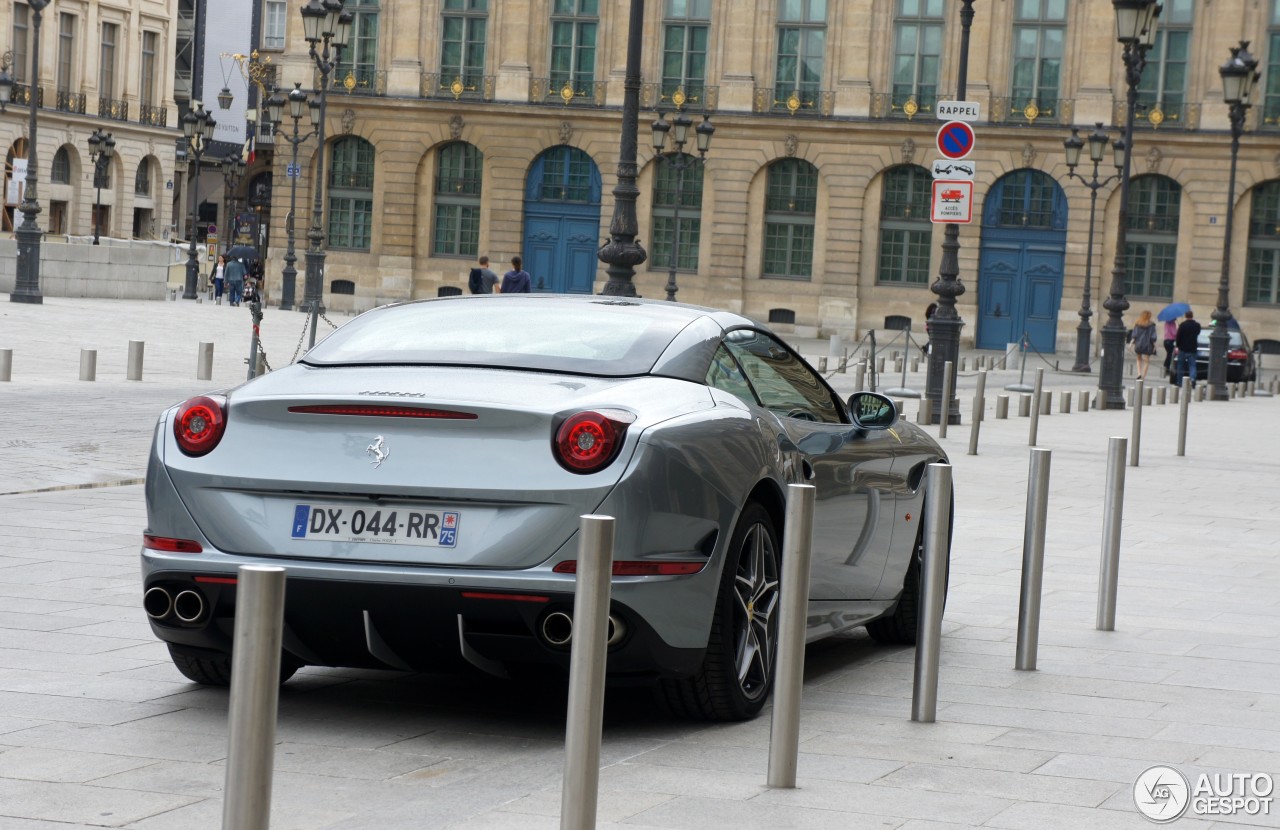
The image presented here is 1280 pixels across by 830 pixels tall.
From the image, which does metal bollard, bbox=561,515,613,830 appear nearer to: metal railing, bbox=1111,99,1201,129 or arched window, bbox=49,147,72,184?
metal railing, bbox=1111,99,1201,129

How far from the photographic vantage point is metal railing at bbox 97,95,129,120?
3118 inches

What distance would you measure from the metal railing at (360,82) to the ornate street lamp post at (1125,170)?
114 feet

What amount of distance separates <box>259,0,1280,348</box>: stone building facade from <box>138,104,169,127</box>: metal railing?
20.2 meters

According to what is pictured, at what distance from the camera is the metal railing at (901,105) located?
58.2 m

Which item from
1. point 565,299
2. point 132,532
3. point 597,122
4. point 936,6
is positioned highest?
point 936,6

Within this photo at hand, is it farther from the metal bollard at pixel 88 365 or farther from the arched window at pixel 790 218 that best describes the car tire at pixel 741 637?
the arched window at pixel 790 218

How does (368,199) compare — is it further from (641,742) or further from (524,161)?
(641,742)

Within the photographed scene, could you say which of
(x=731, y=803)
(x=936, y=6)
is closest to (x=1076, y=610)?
(x=731, y=803)

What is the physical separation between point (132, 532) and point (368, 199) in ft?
174

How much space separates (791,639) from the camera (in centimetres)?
A: 517

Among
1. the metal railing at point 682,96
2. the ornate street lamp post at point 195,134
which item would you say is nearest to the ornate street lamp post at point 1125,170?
the metal railing at point 682,96

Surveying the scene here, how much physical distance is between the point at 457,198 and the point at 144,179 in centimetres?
2682

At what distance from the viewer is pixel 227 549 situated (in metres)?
5.71

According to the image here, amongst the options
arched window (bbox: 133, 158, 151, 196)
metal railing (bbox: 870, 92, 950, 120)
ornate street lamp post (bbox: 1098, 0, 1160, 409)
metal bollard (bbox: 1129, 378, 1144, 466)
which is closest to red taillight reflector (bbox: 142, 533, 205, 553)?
metal bollard (bbox: 1129, 378, 1144, 466)
